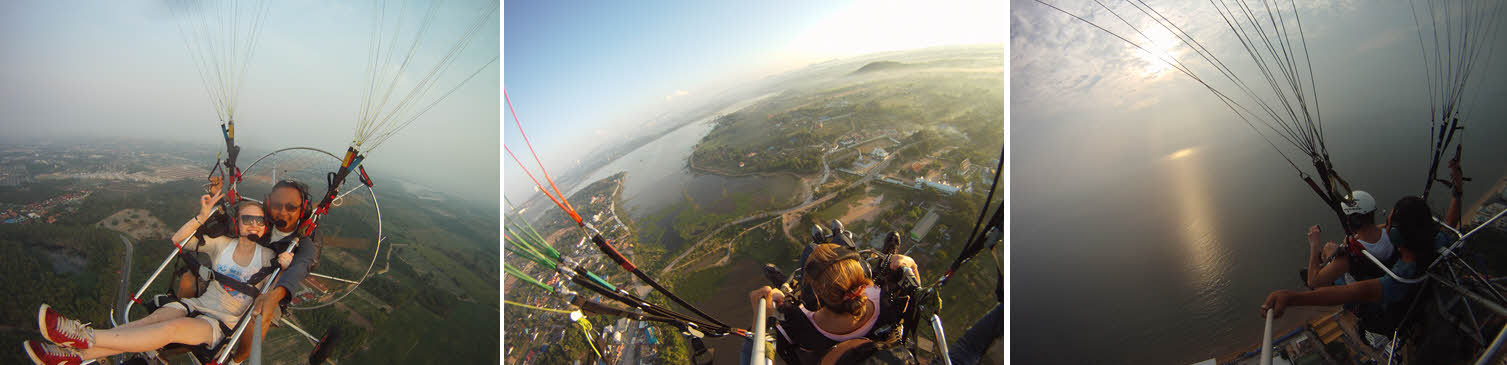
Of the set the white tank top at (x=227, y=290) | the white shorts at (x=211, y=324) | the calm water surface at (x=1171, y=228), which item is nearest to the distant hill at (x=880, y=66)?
the calm water surface at (x=1171, y=228)

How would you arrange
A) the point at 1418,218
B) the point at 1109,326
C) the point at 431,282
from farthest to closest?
the point at 431,282
the point at 1109,326
the point at 1418,218

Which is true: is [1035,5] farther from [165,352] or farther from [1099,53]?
[165,352]

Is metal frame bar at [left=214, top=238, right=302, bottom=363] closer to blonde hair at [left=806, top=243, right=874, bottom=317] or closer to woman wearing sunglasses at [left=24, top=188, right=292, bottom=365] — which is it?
woman wearing sunglasses at [left=24, top=188, right=292, bottom=365]

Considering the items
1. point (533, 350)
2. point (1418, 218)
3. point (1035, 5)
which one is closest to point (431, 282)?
point (533, 350)

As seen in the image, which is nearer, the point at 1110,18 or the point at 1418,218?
the point at 1418,218

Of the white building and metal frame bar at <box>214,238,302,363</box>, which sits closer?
metal frame bar at <box>214,238,302,363</box>

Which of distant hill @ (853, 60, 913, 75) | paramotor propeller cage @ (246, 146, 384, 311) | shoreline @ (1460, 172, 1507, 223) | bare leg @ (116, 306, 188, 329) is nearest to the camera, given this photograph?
bare leg @ (116, 306, 188, 329)

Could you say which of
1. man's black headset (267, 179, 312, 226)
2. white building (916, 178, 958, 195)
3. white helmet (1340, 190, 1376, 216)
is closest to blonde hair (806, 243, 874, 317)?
white helmet (1340, 190, 1376, 216)
